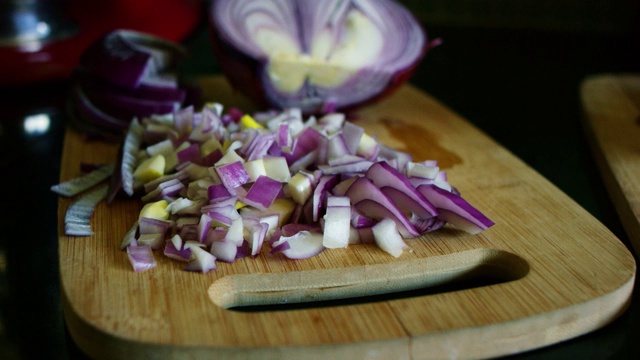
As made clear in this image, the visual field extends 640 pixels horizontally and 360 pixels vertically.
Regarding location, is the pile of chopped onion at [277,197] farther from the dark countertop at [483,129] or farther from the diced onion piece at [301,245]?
the dark countertop at [483,129]

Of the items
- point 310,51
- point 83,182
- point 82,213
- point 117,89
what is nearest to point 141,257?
point 82,213

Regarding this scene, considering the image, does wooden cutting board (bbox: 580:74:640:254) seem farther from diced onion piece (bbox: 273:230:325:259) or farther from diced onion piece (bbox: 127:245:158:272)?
diced onion piece (bbox: 127:245:158:272)

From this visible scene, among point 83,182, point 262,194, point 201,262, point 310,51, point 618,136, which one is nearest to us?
point 201,262

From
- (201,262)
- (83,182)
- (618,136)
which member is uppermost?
(618,136)

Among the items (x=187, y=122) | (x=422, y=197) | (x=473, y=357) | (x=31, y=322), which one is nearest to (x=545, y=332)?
(x=473, y=357)

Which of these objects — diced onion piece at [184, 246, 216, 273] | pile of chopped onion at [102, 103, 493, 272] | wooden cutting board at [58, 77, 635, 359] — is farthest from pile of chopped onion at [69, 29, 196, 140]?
diced onion piece at [184, 246, 216, 273]

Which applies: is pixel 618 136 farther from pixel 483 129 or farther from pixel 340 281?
pixel 340 281
